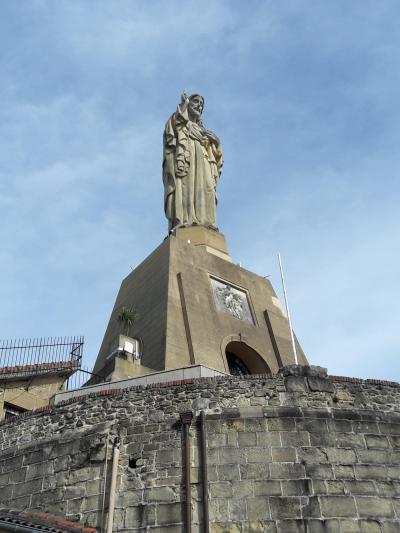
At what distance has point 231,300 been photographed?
25.4 meters

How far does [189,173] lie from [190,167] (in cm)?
32

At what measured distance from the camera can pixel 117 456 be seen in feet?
45.7

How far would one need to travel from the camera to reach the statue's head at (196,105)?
31.0 metres

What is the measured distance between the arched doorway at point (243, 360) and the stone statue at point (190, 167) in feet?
22.0

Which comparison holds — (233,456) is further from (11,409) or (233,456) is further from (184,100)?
(184,100)

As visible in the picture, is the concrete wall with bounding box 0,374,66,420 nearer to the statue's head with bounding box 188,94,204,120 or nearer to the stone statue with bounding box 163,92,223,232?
the stone statue with bounding box 163,92,223,232

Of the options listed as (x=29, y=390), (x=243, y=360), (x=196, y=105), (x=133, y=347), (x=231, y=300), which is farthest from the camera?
(x=196, y=105)

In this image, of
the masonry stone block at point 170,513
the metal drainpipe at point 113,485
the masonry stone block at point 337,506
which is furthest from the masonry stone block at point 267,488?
the metal drainpipe at point 113,485

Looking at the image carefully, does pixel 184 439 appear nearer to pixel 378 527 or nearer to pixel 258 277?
pixel 378 527

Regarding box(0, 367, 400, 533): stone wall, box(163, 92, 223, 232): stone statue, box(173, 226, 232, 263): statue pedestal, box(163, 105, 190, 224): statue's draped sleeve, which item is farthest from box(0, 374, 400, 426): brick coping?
box(163, 105, 190, 224): statue's draped sleeve

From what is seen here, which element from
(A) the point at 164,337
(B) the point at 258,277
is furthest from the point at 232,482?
(B) the point at 258,277

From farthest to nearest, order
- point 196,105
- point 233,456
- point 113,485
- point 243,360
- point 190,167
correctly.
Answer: point 196,105
point 190,167
point 243,360
point 233,456
point 113,485

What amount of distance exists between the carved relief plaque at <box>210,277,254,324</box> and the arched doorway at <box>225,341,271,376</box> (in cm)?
136

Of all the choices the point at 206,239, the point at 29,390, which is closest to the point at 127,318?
the point at 29,390
